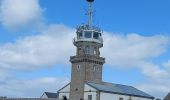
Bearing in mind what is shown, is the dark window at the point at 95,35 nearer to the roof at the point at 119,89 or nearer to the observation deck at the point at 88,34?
the observation deck at the point at 88,34

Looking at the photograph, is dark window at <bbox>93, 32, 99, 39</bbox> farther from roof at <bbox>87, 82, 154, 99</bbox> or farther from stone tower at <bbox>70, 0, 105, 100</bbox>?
roof at <bbox>87, 82, 154, 99</bbox>

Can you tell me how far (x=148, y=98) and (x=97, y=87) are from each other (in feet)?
47.0

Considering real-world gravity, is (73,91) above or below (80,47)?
below

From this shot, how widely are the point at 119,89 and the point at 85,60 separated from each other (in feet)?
30.1

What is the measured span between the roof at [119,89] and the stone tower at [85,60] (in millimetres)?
1724

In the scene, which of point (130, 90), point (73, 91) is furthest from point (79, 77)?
point (130, 90)

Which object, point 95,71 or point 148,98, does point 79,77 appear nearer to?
point 95,71

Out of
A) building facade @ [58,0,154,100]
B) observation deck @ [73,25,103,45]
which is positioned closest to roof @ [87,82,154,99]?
building facade @ [58,0,154,100]

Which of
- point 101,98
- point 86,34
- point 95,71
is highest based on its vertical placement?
point 86,34

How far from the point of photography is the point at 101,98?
3305 inches

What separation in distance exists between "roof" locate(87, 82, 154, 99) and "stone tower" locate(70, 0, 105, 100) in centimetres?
172

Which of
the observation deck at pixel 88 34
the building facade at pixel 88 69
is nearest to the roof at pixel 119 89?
the building facade at pixel 88 69

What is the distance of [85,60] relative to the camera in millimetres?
86750

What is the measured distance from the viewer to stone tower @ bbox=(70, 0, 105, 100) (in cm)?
8675
